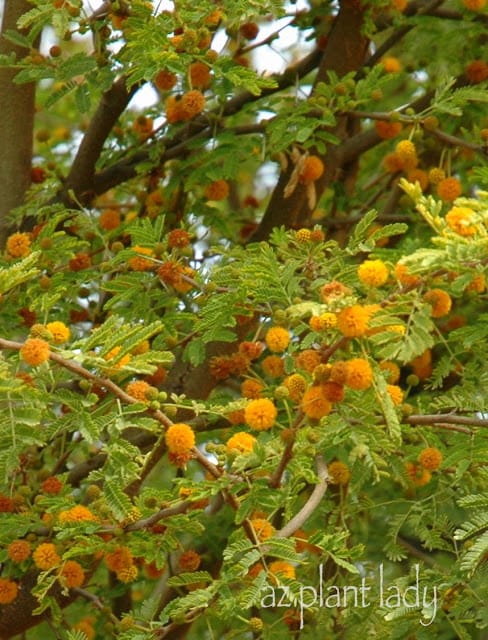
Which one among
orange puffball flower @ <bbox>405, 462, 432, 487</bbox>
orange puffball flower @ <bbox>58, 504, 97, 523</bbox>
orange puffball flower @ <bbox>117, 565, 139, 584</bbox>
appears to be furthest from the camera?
orange puffball flower @ <bbox>405, 462, 432, 487</bbox>

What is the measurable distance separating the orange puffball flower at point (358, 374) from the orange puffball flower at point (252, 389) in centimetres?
71

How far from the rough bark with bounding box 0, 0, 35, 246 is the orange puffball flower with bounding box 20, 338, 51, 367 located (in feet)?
4.95

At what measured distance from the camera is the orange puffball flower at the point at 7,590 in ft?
10.3

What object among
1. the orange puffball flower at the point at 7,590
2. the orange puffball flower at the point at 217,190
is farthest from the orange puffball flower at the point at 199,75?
the orange puffball flower at the point at 7,590

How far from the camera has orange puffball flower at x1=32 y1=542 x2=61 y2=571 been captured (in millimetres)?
2881

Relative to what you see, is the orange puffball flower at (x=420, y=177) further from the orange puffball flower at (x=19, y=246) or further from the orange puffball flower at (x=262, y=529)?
the orange puffball flower at (x=262, y=529)

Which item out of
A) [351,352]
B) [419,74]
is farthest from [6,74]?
[351,352]

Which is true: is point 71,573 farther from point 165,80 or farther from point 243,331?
point 165,80

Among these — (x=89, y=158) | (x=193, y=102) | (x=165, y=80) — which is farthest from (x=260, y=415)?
(x=89, y=158)

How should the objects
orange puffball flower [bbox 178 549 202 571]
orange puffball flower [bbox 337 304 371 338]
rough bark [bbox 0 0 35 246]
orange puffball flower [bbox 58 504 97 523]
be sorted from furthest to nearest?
rough bark [bbox 0 0 35 246]
orange puffball flower [bbox 178 549 202 571]
orange puffball flower [bbox 58 504 97 523]
orange puffball flower [bbox 337 304 371 338]

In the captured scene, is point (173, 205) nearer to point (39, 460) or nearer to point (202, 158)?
point (202, 158)

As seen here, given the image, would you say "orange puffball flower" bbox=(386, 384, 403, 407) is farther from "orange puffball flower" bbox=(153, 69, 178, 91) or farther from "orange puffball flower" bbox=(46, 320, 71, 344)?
"orange puffball flower" bbox=(153, 69, 178, 91)

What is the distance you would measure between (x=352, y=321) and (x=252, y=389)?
80 centimetres

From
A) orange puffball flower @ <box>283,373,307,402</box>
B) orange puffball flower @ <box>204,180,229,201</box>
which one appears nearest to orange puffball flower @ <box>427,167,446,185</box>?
orange puffball flower @ <box>204,180,229,201</box>
